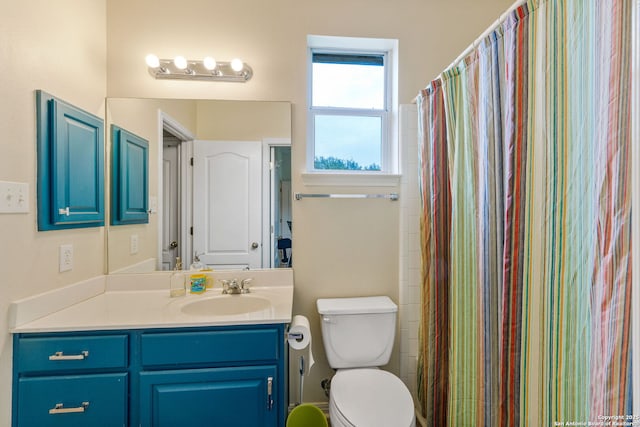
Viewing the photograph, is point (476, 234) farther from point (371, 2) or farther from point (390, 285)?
point (371, 2)

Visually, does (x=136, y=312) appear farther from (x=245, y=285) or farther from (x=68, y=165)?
(x=68, y=165)

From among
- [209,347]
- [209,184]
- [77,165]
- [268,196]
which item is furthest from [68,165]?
[209,347]

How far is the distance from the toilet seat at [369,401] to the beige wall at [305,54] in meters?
0.38

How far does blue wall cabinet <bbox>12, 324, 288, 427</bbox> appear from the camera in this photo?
1.14 meters

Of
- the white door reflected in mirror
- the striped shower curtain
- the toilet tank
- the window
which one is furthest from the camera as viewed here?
the window

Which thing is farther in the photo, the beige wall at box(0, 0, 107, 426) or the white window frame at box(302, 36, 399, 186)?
the white window frame at box(302, 36, 399, 186)

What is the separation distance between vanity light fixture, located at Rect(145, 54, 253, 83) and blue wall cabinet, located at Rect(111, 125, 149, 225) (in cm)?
40

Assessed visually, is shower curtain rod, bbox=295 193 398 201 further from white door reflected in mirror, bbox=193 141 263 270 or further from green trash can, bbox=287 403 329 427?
green trash can, bbox=287 403 329 427

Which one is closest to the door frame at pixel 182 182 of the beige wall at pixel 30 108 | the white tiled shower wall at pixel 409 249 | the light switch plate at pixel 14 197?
the beige wall at pixel 30 108

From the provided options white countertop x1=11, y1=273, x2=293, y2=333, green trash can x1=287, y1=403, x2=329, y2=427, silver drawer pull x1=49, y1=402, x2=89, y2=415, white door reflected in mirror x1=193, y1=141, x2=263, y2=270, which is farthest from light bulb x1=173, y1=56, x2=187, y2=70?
green trash can x1=287, y1=403, x2=329, y2=427

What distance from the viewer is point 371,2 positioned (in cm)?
181

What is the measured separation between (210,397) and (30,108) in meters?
1.36

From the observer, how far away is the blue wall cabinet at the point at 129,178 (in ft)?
5.48

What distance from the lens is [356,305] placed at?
168 centimetres
